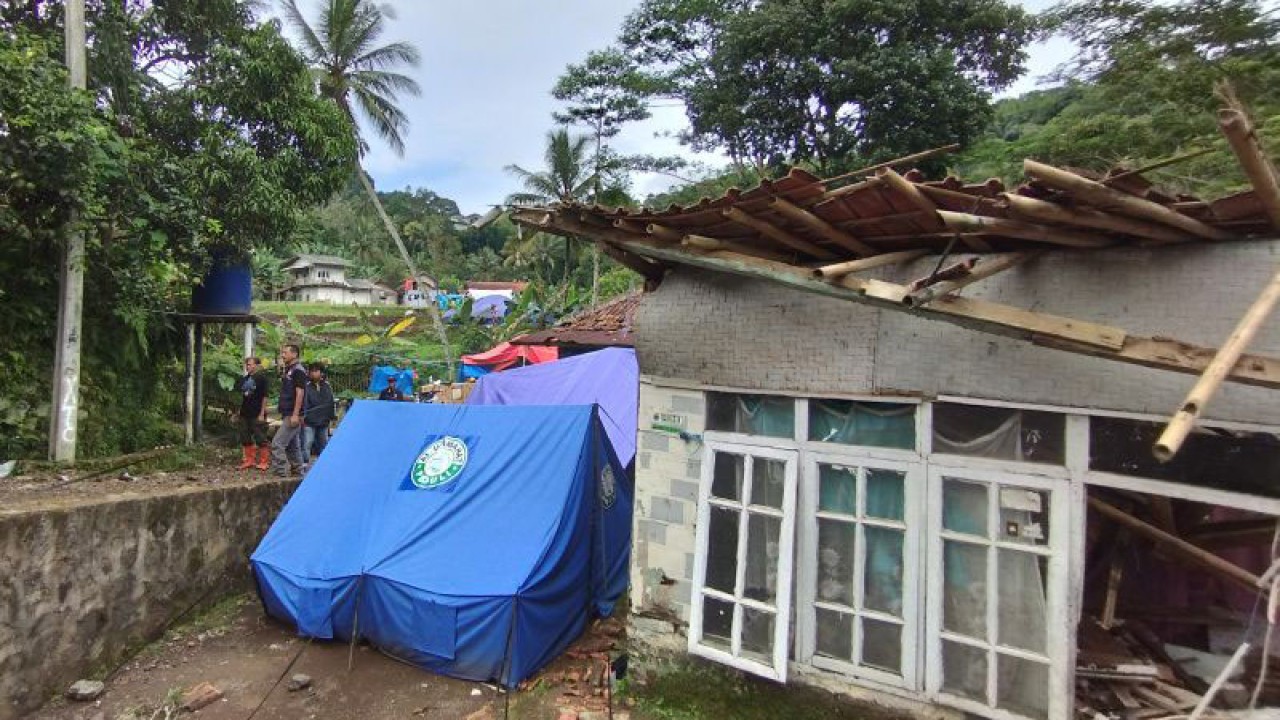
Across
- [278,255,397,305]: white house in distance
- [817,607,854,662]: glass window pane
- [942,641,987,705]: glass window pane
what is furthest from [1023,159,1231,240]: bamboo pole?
[278,255,397,305]: white house in distance

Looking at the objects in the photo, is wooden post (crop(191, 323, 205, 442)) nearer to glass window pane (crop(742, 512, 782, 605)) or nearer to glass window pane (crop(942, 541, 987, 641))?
glass window pane (crop(742, 512, 782, 605))

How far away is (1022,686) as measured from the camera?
3131 mm

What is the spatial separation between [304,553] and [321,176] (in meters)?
Answer: 5.28

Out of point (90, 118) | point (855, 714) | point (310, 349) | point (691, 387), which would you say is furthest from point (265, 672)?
point (310, 349)

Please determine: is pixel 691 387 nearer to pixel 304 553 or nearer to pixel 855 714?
pixel 855 714

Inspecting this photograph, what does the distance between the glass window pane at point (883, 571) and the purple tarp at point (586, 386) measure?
4.06 meters

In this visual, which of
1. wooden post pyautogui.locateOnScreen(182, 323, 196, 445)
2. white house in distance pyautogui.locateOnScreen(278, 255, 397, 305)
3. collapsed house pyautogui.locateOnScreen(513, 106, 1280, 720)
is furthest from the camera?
white house in distance pyautogui.locateOnScreen(278, 255, 397, 305)

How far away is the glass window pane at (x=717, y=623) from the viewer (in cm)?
390

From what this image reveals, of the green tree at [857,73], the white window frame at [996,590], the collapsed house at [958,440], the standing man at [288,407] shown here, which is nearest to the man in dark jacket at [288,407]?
the standing man at [288,407]

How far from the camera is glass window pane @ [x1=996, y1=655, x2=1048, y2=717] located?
3.08m

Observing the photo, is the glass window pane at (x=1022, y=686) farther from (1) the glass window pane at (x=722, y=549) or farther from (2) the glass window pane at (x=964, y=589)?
(1) the glass window pane at (x=722, y=549)

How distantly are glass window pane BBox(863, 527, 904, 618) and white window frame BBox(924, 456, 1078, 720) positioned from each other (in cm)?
16

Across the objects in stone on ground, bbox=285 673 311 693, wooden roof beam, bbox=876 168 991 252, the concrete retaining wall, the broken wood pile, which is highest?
wooden roof beam, bbox=876 168 991 252

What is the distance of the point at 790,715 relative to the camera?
3.71 metres
